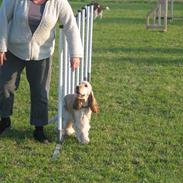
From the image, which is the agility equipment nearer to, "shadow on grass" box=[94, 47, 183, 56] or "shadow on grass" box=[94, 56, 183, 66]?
"shadow on grass" box=[94, 47, 183, 56]

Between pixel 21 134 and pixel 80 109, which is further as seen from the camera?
pixel 21 134

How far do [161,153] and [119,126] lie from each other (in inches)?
43.9

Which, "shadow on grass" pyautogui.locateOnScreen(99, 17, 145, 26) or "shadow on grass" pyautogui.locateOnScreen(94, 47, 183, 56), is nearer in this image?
"shadow on grass" pyautogui.locateOnScreen(94, 47, 183, 56)

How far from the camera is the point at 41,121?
6.31 metres

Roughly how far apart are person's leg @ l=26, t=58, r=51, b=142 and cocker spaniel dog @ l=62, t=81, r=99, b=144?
10.7 inches

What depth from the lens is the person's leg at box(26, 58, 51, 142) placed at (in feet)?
19.8

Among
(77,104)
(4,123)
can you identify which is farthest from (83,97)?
(4,123)

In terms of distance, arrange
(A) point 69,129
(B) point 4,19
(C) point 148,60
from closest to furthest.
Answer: (B) point 4,19 → (A) point 69,129 → (C) point 148,60

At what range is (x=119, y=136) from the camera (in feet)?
21.5

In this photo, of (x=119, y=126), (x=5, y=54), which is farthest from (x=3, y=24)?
(x=119, y=126)

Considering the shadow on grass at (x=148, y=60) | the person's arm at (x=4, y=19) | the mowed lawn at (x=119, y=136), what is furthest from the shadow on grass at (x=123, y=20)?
the person's arm at (x=4, y=19)

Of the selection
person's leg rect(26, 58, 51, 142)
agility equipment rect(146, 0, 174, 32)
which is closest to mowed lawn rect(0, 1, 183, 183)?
person's leg rect(26, 58, 51, 142)

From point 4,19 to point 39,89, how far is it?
38.3 inches

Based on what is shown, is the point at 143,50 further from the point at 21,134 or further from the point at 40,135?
the point at 40,135
